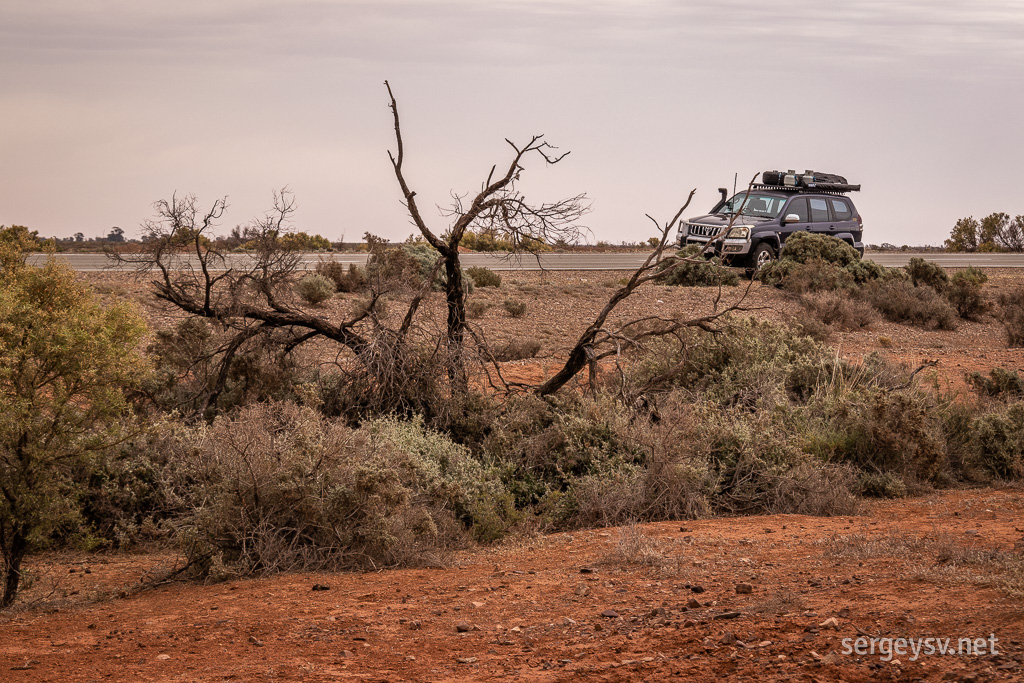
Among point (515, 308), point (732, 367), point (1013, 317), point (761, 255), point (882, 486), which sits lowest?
point (882, 486)

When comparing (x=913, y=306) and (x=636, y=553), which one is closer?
(x=636, y=553)

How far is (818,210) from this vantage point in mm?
25031

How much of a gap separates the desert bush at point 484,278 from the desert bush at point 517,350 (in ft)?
21.4

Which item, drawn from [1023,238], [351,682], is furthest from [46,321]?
[1023,238]

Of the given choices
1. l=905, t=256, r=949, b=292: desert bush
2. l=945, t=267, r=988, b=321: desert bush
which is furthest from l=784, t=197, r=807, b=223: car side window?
l=945, t=267, r=988, b=321: desert bush

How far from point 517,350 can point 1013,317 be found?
1013 centimetres

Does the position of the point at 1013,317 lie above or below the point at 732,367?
above

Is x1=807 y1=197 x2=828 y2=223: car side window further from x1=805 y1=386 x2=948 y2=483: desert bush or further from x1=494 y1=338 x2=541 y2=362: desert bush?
x1=805 y1=386 x2=948 y2=483: desert bush

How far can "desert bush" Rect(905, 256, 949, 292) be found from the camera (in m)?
22.8

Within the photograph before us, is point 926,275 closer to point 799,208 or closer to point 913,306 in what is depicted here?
point 799,208

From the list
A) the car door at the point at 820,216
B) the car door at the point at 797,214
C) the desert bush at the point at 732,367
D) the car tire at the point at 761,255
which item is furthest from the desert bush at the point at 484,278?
the desert bush at the point at 732,367

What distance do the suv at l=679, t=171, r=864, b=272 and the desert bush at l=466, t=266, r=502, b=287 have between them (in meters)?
4.77

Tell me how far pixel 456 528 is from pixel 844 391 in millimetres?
5097

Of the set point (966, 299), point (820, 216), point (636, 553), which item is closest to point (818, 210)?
point (820, 216)
